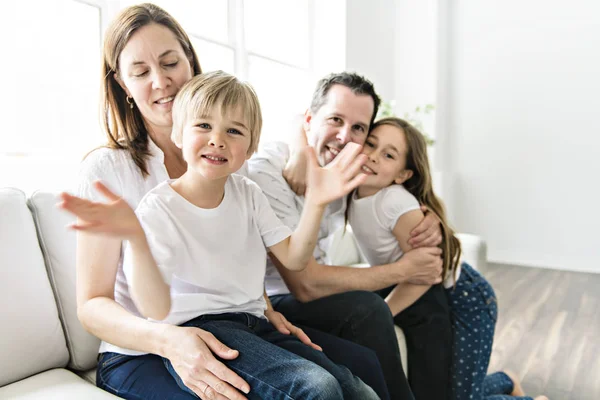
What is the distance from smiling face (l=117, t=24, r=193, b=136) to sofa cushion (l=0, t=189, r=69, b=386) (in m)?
0.42

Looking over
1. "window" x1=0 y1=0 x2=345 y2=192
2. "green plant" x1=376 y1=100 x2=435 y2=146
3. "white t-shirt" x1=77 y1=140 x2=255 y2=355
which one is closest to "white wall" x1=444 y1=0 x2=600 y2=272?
"green plant" x1=376 y1=100 x2=435 y2=146

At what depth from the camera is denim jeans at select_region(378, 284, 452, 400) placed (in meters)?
1.68

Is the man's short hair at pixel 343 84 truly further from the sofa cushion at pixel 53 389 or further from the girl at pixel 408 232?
the sofa cushion at pixel 53 389

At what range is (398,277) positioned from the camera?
5.38 ft

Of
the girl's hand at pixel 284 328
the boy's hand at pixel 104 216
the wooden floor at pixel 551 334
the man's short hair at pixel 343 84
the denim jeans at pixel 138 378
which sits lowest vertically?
the wooden floor at pixel 551 334

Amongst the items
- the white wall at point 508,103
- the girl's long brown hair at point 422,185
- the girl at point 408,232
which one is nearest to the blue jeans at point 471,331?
the girl at point 408,232

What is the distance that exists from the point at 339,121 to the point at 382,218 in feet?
1.19

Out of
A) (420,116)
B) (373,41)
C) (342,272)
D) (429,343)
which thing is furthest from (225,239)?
(420,116)

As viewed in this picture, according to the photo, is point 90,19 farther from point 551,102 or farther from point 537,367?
point 551,102

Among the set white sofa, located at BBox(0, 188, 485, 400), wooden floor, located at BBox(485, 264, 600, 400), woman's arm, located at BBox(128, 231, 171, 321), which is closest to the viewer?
woman's arm, located at BBox(128, 231, 171, 321)

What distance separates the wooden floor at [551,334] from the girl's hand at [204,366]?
5.84 feet

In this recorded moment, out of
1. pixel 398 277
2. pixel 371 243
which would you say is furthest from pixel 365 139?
pixel 398 277

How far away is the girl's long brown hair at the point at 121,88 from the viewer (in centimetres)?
127

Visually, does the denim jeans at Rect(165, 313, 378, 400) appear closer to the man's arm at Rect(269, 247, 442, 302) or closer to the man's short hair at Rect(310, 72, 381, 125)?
the man's arm at Rect(269, 247, 442, 302)
